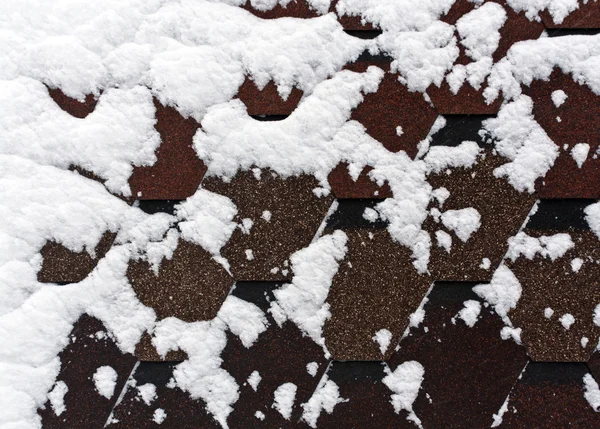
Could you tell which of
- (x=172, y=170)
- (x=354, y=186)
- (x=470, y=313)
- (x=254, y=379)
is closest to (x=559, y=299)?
(x=470, y=313)

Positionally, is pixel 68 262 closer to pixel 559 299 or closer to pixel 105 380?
pixel 105 380

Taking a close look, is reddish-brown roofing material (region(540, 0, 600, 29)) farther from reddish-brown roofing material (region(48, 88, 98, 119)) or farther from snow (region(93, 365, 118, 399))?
snow (region(93, 365, 118, 399))

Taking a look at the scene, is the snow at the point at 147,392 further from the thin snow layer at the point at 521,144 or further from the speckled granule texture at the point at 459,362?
the thin snow layer at the point at 521,144

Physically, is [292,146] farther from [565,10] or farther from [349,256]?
[565,10]

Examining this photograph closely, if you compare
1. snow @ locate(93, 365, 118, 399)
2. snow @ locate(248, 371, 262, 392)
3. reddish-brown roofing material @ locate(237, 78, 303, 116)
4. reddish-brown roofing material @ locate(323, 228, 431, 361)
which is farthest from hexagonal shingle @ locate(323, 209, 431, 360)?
snow @ locate(93, 365, 118, 399)

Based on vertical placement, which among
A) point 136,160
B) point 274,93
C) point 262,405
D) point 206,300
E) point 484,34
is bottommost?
point 262,405

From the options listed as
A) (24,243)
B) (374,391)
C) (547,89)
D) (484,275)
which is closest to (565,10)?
(547,89)
